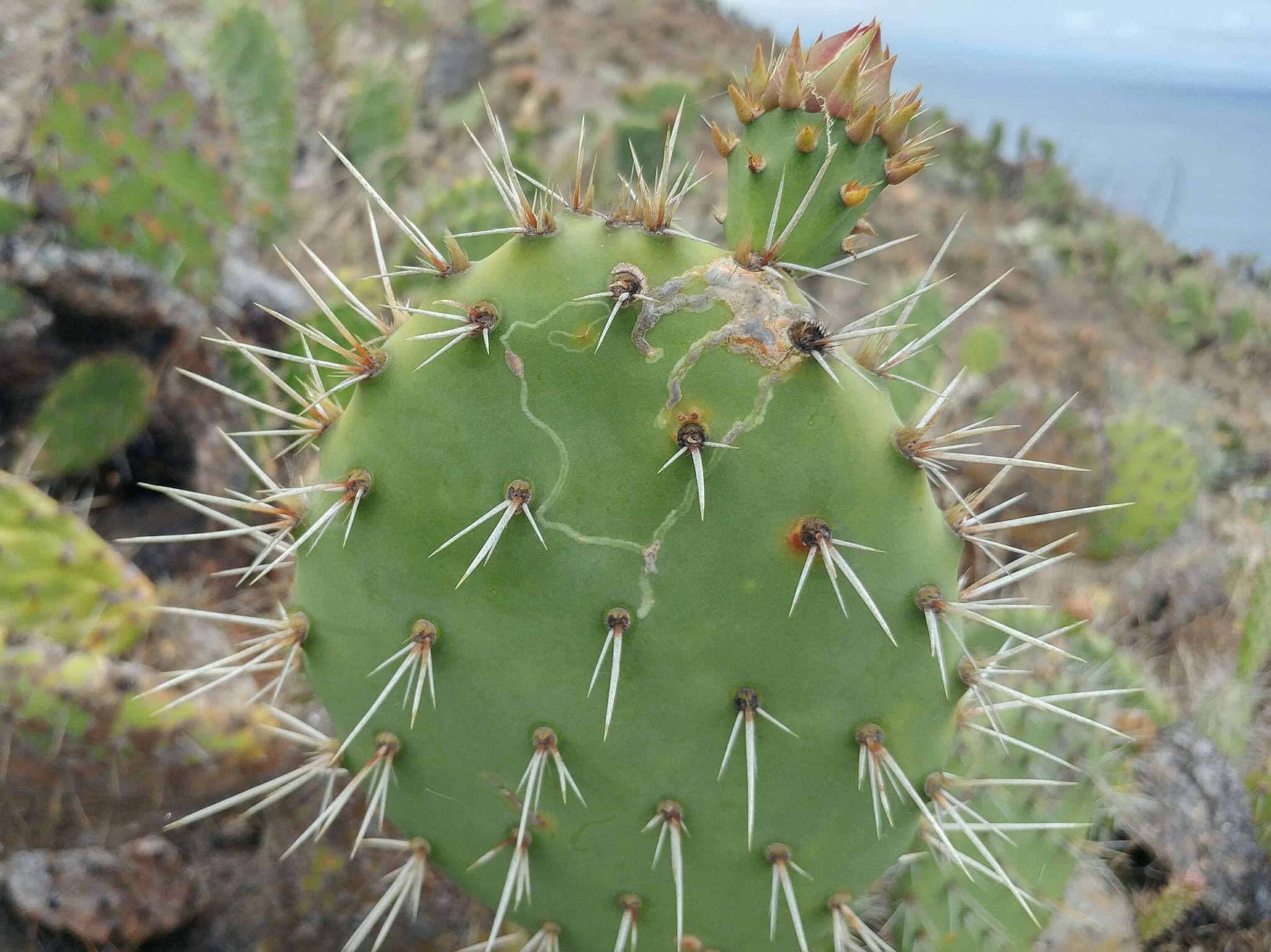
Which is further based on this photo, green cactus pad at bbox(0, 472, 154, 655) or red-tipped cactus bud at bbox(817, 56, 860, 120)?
green cactus pad at bbox(0, 472, 154, 655)

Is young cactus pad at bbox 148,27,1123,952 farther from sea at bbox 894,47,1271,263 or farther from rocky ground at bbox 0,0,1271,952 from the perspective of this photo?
sea at bbox 894,47,1271,263

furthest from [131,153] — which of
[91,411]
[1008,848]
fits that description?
[1008,848]

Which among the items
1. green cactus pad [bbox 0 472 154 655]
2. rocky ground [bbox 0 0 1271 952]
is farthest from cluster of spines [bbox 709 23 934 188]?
green cactus pad [bbox 0 472 154 655]

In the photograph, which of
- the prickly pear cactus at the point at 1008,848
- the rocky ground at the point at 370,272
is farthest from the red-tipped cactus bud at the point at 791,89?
the rocky ground at the point at 370,272

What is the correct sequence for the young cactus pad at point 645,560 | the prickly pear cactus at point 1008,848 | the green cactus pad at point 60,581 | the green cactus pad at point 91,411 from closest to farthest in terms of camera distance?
1. the young cactus pad at point 645,560
2. the prickly pear cactus at point 1008,848
3. the green cactus pad at point 60,581
4. the green cactus pad at point 91,411

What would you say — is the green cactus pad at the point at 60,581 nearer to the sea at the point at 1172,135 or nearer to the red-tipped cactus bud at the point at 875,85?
the red-tipped cactus bud at the point at 875,85

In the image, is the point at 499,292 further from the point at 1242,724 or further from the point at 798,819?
the point at 1242,724
